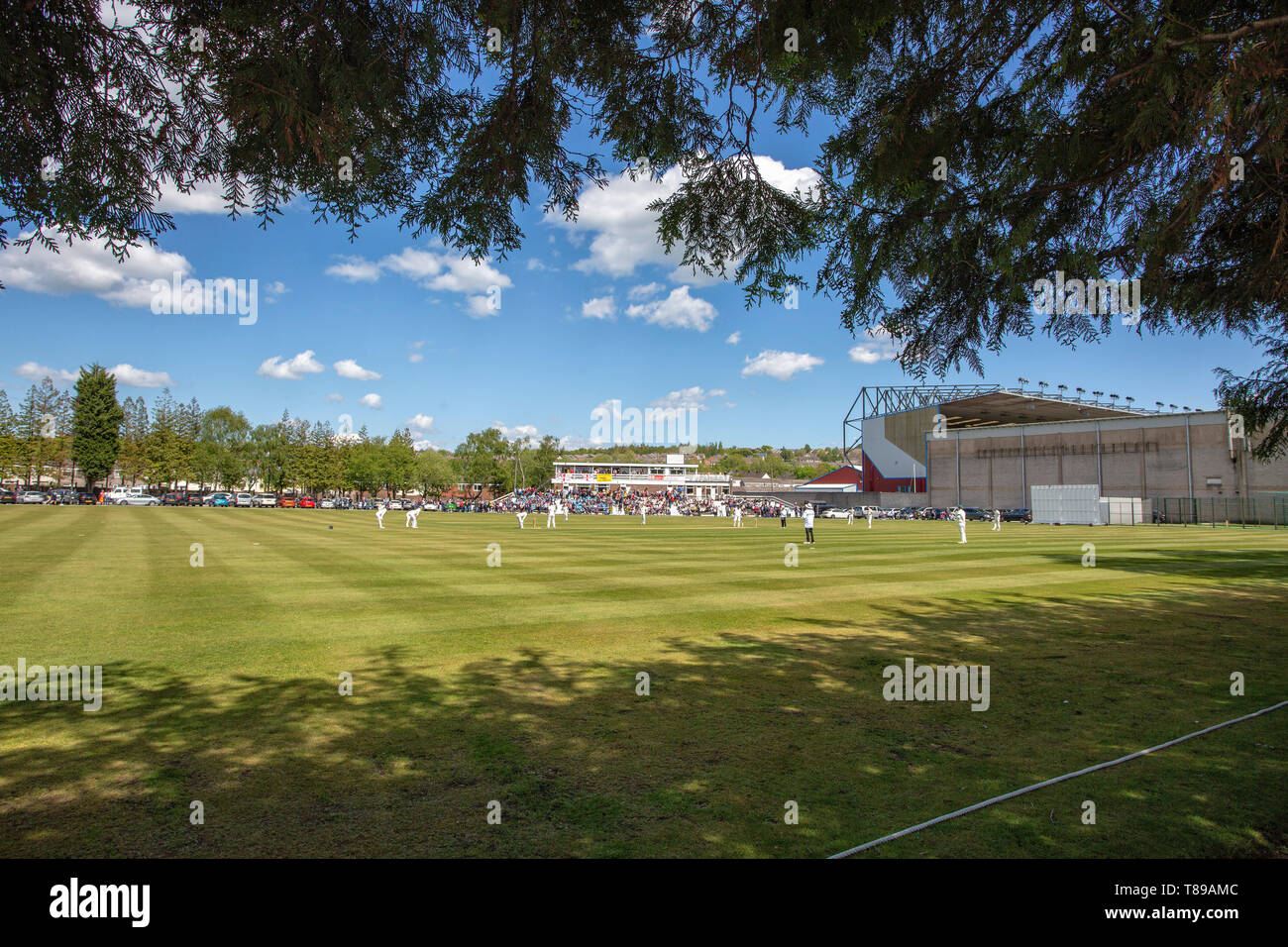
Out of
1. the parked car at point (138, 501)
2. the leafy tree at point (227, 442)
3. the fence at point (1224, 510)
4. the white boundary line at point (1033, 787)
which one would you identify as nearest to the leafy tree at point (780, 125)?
the white boundary line at point (1033, 787)

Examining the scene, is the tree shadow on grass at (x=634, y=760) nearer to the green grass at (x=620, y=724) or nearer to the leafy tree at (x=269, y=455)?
the green grass at (x=620, y=724)

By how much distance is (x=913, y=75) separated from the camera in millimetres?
6000

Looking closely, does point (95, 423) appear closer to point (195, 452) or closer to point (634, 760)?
point (195, 452)

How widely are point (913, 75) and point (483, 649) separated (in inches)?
339

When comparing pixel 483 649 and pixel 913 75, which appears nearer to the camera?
pixel 913 75

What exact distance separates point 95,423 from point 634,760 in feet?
353

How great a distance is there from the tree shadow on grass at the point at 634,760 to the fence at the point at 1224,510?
63.5 metres

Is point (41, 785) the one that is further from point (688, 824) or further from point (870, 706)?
point (870, 706)

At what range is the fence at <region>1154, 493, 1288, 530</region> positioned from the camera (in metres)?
54.9

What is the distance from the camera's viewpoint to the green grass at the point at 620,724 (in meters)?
4.33

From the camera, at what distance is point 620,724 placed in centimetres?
643

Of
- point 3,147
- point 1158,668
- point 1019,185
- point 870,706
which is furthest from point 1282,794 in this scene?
point 3,147

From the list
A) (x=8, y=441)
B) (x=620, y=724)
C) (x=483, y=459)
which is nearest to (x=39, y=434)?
(x=8, y=441)

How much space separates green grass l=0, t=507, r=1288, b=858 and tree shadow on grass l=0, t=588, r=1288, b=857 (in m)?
0.03
